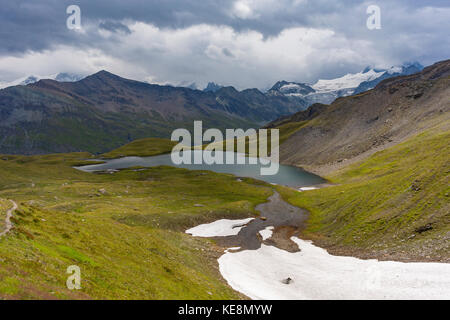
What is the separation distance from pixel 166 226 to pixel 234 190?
54.3m

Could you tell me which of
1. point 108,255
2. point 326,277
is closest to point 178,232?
point 108,255

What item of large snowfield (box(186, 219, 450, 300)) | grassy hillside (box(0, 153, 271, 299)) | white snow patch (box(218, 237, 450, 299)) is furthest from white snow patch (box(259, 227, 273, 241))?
grassy hillside (box(0, 153, 271, 299))

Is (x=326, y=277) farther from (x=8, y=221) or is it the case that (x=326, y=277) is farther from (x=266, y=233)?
(x=8, y=221)

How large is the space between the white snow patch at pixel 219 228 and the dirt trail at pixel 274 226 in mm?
1936

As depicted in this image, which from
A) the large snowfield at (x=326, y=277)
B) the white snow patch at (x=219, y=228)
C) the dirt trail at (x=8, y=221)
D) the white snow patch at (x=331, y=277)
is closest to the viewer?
the dirt trail at (x=8, y=221)

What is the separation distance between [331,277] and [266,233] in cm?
2841

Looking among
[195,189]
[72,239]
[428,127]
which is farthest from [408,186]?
[428,127]

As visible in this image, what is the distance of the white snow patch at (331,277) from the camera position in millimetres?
32875

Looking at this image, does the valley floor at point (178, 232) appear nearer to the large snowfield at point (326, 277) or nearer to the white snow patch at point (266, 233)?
the white snow patch at point (266, 233)

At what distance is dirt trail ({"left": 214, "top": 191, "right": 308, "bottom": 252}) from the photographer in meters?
61.0

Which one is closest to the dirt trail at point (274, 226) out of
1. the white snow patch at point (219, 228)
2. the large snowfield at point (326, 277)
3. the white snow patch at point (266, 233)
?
the white snow patch at point (266, 233)

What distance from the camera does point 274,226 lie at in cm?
7594

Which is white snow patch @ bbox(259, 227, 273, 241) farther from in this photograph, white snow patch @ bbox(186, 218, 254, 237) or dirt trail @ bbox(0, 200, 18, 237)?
dirt trail @ bbox(0, 200, 18, 237)

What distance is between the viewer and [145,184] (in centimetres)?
12344
